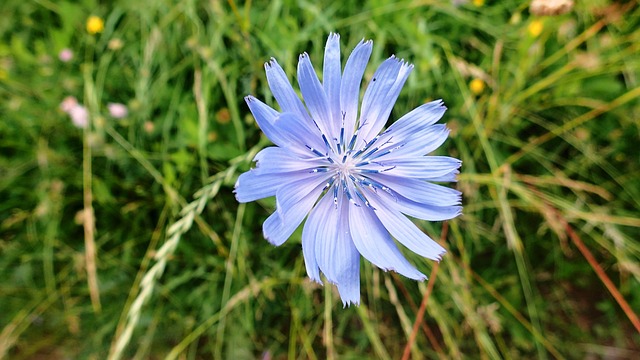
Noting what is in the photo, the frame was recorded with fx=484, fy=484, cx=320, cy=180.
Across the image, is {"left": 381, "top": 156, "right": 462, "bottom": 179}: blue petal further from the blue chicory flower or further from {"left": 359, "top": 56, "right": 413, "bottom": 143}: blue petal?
{"left": 359, "top": 56, "right": 413, "bottom": 143}: blue petal

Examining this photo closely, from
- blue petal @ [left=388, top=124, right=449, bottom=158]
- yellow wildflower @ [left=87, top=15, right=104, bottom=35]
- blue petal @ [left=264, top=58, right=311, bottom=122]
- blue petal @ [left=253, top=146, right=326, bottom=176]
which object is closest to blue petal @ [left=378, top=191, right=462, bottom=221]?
blue petal @ [left=388, top=124, right=449, bottom=158]

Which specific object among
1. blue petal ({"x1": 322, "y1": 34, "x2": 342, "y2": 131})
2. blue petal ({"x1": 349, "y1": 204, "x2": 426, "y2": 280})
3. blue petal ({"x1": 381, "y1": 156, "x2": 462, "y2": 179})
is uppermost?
blue petal ({"x1": 322, "y1": 34, "x2": 342, "y2": 131})

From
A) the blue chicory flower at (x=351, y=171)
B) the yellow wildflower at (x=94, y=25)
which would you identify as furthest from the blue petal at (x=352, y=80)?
the yellow wildflower at (x=94, y=25)

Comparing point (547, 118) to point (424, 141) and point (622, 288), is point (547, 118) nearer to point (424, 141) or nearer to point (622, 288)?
point (622, 288)

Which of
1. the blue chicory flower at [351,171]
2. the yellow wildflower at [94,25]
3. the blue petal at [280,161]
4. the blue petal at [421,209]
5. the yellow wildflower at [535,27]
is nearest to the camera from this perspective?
the blue petal at [280,161]

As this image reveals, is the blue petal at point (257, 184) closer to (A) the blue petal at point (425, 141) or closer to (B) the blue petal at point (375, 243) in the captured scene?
(B) the blue petal at point (375, 243)

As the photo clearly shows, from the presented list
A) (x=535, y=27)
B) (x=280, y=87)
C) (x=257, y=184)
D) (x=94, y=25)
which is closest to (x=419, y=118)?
(x=280, y=87)
